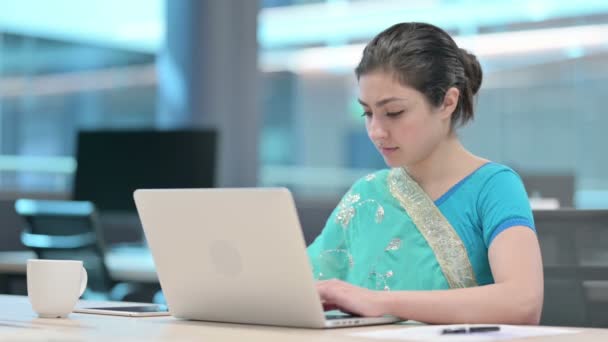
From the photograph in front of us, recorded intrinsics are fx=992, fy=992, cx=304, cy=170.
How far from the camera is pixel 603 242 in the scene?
1.89 metres

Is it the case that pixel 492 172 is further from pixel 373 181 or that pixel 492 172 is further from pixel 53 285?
pixel 53 285

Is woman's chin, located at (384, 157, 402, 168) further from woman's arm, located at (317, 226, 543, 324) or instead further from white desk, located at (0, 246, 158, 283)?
Answer: white desk, located at (0, 246, 158, 283)

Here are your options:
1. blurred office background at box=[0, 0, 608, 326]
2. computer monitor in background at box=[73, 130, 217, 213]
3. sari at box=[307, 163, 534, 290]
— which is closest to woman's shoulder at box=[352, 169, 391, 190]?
sari at box=[307, 163, 534, 290]

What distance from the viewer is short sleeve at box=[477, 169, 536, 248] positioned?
168 centimetres

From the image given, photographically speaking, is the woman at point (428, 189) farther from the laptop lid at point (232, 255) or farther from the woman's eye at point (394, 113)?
the laptop lid at point (232, 255)

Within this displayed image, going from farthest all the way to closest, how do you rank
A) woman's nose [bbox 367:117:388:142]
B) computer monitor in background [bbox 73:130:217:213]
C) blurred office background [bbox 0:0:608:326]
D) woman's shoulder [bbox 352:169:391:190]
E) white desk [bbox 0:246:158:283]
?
1. blurred office background [bbox 0:0:608:326]
2. computer monitor in background [bbox 73:130:217:213]
3. white desk [bbox 0:246:158:283]
4. woman's shoulder [bbox 352:169:391:190]
5. woman's nose [bbox 367:117:388:142]

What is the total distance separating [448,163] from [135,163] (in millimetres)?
2751

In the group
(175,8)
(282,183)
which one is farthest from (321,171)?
(175,8)

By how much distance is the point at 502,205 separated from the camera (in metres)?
1.72

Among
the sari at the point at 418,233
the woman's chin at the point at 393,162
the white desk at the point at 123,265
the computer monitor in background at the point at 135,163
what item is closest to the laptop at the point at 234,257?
the sari at the point at 418,233

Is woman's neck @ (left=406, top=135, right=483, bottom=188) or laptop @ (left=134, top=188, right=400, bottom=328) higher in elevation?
woman's neck @ (left=406, top=135, right=483, bottom=188)

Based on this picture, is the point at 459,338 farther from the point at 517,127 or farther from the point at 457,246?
the point at 517,127

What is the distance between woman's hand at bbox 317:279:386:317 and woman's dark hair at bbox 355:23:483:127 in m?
0.44

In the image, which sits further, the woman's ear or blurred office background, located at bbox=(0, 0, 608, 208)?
blurred office background, located at bbox=(0, 0, 608, 208)
